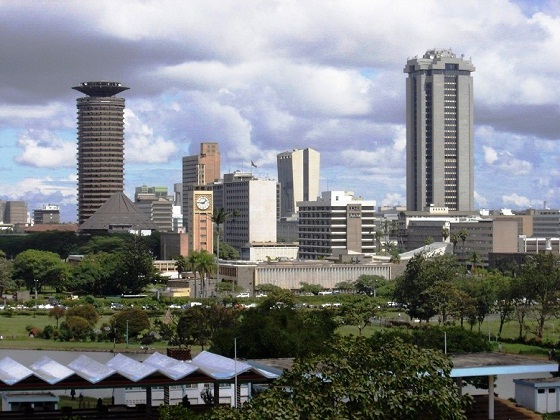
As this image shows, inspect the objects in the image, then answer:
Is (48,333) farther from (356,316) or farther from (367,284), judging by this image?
(367,284)

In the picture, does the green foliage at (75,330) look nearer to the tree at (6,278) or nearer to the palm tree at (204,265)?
the palm tree at (204,265)

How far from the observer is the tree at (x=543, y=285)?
84.1 meters

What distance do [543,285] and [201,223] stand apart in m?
97.2

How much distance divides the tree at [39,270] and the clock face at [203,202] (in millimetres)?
48275

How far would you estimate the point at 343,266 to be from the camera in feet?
472

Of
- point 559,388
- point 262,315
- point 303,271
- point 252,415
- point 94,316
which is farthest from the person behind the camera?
point 303,271

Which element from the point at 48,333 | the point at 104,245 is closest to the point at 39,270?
the point at 48,333

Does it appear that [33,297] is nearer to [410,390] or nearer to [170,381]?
[170,381]

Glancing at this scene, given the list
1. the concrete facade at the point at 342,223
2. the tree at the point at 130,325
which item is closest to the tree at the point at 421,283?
the tree at the point at 130,325

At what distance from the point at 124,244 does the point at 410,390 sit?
432 ft

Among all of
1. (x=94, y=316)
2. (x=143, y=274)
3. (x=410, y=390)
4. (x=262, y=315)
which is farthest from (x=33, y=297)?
(x=410, y=390)

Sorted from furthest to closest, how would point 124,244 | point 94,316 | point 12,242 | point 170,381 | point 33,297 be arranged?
1. point 12,242
2. point 124,244
3. point 33,297
4. point 94,316
5. point 170,381

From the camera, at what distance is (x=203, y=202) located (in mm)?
176500

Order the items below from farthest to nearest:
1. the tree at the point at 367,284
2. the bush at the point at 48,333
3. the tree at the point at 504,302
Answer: the tree at the point at 367,284 → the tree at the point at 504,302 → the bush at the point at 48,333
